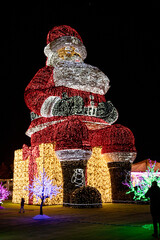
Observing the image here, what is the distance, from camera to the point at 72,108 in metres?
14.1

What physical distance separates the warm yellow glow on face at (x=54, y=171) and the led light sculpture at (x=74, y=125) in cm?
5

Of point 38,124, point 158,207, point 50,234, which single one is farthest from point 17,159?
point 158,207

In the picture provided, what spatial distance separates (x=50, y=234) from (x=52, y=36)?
1349 centimetres

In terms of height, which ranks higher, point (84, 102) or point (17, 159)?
point (84, 102)

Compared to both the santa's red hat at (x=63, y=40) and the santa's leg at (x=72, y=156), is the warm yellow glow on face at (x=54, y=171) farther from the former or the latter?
the santa's red hat at (x=63, y=40)

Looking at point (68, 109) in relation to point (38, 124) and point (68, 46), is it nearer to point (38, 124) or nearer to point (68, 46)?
point (38, 124)

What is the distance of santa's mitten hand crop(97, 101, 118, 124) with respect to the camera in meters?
15.5

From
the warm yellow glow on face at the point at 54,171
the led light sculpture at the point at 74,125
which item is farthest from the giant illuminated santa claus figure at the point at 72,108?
the warm yellow glow on face at the point at 54,171

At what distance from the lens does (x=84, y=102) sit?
1535 cm

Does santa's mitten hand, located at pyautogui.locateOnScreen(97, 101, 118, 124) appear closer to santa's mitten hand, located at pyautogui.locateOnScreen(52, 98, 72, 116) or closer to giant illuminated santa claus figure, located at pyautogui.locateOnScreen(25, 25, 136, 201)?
giant illuminated santa claus figure, located at pyautogui.locateOnScreen(25, 25, 136, 201)

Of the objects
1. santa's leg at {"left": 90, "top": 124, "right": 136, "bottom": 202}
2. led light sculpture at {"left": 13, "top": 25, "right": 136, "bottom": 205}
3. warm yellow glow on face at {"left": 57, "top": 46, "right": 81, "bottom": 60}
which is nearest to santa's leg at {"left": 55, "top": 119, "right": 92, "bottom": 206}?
led light sculpture at {"left": 13, "top": 25, "right": 136, "bottom": 205}

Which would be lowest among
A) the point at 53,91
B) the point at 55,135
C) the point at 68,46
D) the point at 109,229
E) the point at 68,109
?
the point at 109,229

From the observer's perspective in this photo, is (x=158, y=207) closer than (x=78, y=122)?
Yes

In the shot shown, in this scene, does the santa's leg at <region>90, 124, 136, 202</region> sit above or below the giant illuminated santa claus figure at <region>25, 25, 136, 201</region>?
below
